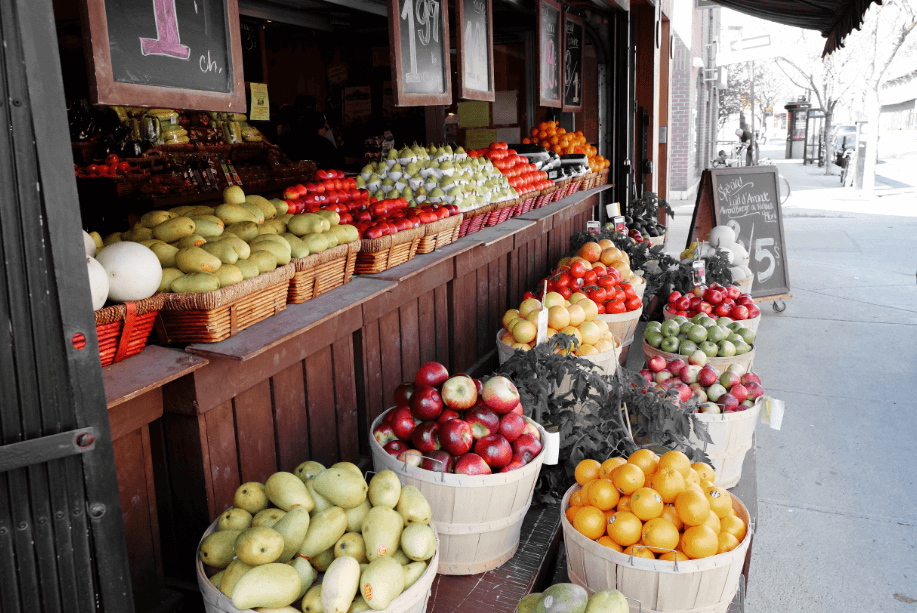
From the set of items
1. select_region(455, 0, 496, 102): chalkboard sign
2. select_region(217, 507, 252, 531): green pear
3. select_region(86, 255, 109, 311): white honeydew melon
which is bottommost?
select_region(217, 507, 252, 531): green pear

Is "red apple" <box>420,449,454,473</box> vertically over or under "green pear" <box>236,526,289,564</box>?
under

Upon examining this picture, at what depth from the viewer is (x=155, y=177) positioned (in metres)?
5.74

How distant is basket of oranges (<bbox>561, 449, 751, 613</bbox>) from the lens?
7.19 ft

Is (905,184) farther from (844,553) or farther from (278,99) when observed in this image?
(844,553)

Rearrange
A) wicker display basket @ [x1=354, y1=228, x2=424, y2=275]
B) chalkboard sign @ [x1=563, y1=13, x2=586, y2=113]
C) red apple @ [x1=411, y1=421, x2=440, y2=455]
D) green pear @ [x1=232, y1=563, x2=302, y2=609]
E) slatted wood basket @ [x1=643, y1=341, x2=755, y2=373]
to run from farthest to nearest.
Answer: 1. chalkboard sign @ [x1=563, y1=13, x2=586, y2=113]
2. slatted wood basket @ [x1=643, y1=341, x2=755, y2=373]
3. wicker display basket @ [x1=354, y1=228, x2=424, y2=275]
4. red apple @ [x1=411, y1=421, x2=440, y2=455]
5. green pear @ [x1=232, y1=563, x2=302, y2=609]

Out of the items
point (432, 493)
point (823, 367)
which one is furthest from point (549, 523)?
point (823, 367)

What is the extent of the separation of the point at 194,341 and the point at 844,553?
2.92 meters

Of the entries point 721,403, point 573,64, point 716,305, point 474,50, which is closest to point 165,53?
point 474,50

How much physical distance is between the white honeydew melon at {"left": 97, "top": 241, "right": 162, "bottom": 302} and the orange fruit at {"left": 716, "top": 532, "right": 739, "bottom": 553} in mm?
1901

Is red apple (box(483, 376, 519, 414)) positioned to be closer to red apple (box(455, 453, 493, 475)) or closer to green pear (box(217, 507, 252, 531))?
red apple (box(455, 453, 493, 475))

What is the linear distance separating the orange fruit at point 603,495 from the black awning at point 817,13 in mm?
5338

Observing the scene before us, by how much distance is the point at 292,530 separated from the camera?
1882 millimetres

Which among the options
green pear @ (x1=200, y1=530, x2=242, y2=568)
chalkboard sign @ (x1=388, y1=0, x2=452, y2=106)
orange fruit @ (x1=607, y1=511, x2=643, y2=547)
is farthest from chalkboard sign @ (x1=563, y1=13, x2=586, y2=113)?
green pear @ (x1=200, y1=530, x2=242, y2=568)

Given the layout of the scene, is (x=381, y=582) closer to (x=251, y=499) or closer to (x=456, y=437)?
(x=251, y=499)
